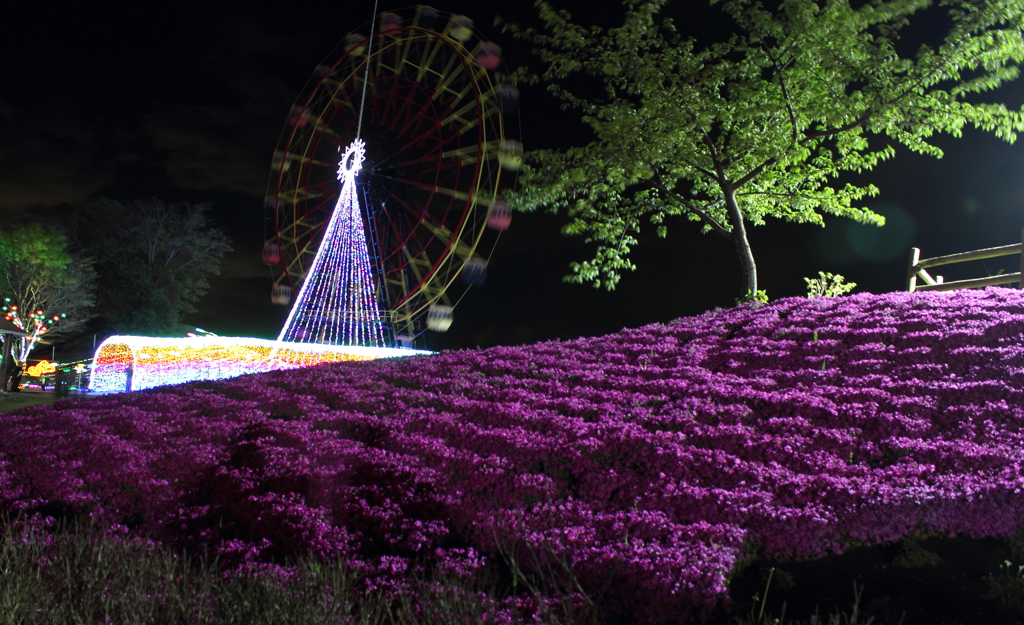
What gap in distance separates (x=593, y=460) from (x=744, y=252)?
→ 11043 mm

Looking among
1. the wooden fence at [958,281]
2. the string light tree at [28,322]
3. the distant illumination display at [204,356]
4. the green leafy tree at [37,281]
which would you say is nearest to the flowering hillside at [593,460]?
the wooden fence at [958,281]

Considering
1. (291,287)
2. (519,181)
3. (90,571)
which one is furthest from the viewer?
(291,287)

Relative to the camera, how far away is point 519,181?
1714 cm

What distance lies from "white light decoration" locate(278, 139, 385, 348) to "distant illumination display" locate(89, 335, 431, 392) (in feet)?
2.44

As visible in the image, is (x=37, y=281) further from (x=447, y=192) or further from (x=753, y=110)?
(x=753, y=110)

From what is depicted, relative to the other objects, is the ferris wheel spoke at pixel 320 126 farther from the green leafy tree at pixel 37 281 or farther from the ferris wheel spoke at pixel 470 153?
the green leafy tree at pixel 37 281

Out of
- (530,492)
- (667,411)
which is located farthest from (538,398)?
(530,492)

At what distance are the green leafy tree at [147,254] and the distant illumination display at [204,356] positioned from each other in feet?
87.1

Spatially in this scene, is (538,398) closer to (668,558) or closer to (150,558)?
(668,558)

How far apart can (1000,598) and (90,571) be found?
17.4ft

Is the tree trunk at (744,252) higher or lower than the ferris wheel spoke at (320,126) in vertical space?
lower

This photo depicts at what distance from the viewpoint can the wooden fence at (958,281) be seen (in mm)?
12555

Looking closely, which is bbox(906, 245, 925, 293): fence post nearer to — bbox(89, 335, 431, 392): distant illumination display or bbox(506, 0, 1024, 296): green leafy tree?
bbox(506, 0, 1024, 296): green leafy tree

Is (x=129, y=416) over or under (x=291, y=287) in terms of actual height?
under
